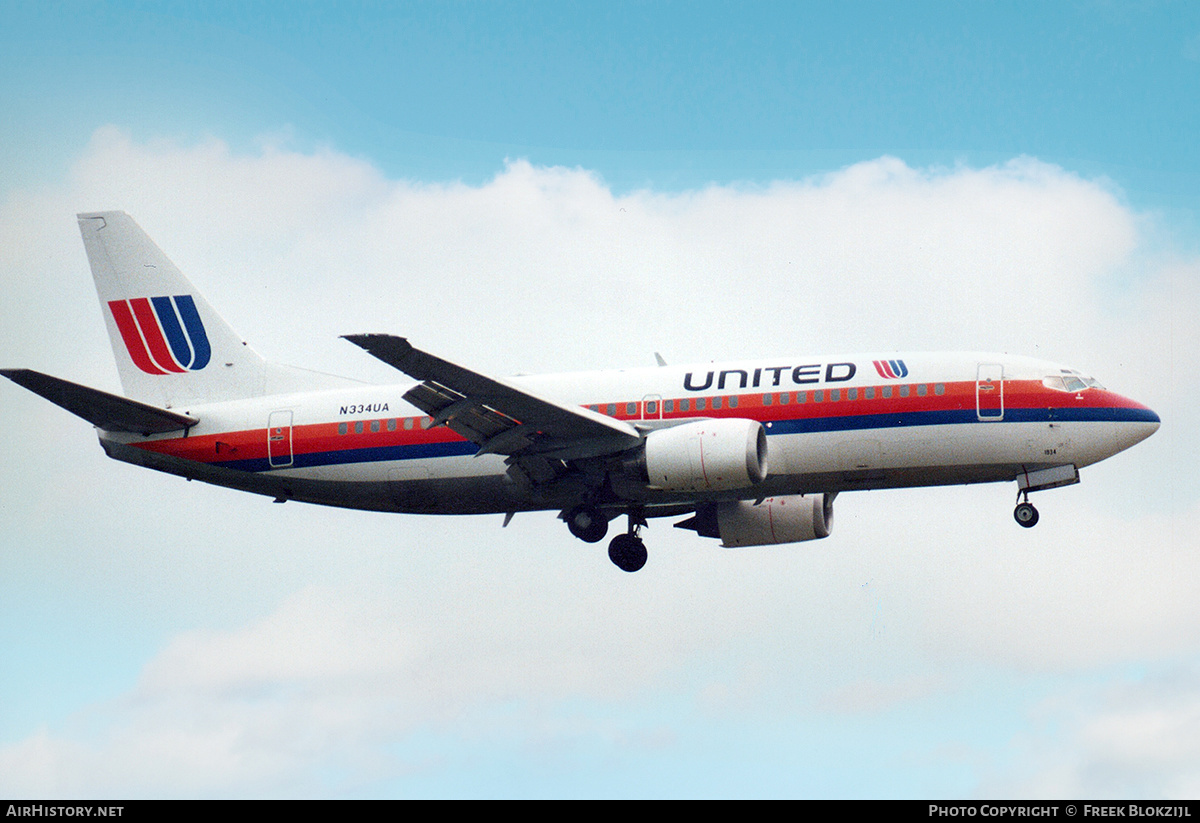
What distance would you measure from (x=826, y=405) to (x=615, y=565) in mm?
8356

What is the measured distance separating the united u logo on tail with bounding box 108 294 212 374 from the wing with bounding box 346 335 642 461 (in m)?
10.7

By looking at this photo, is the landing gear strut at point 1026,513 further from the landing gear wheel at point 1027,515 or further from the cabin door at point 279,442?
the cabin door at point 279,442

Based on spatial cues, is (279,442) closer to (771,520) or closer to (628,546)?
(628,546)

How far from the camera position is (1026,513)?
36.0 metres

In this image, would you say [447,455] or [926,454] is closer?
[926,454]

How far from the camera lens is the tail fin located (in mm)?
41906

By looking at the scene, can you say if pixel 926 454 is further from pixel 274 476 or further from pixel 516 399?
pixel 274 476

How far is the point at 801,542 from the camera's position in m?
41.3

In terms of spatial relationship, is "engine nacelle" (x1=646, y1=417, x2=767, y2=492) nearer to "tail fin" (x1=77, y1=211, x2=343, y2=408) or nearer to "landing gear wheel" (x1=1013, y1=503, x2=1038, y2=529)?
"landing gear wheel" (x1=1013, y1=503, x2=1038, y2=529)

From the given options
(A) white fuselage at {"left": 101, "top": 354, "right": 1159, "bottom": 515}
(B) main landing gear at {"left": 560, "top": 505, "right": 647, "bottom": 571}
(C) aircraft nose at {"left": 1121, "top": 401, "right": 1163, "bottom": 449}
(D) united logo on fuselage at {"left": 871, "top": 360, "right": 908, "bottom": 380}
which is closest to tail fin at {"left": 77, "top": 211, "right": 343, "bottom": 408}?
(A) white fuselage at {"left": 101, "top": 354, "right": 1159, "bottom": 515}

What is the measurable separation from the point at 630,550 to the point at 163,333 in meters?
15.4

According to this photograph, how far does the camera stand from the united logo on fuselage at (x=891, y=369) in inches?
1414

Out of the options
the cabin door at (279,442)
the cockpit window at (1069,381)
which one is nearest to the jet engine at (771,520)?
the cockpit window at (1069,381)
